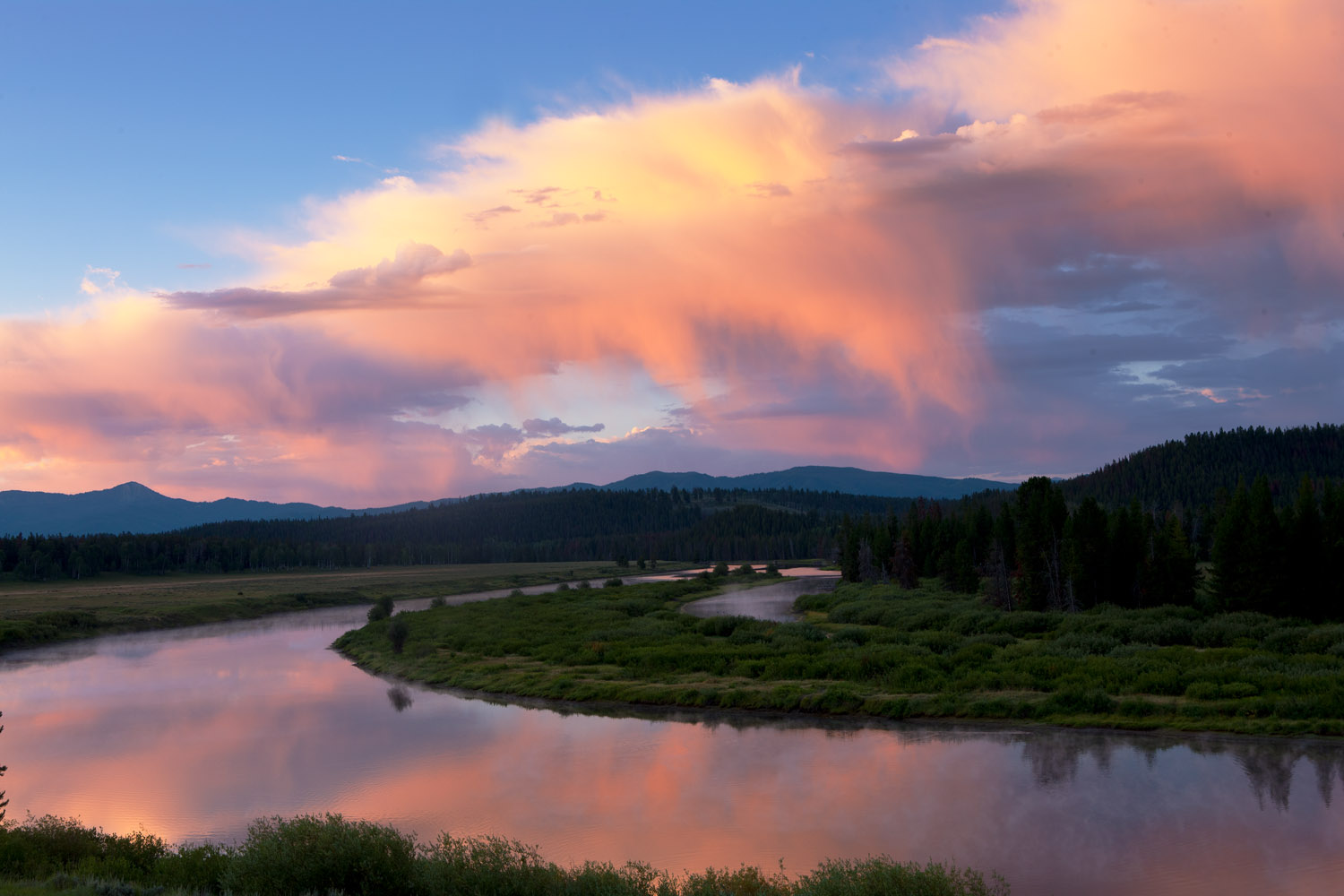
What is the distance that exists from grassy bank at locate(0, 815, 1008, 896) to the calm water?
11.1 feet

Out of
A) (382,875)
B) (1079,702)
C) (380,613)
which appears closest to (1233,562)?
(1079,702)

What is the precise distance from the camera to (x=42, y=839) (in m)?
20.2

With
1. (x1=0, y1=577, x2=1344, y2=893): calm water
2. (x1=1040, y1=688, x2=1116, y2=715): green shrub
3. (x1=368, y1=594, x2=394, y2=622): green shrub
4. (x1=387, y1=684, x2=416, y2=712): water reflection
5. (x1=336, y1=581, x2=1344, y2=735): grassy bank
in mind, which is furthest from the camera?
(x1=368, y1=594, x2=394, y2=622): green shrub

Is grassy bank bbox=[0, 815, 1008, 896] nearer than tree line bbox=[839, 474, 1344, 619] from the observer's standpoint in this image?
Yes

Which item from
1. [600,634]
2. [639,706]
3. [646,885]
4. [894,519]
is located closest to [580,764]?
[639,706]

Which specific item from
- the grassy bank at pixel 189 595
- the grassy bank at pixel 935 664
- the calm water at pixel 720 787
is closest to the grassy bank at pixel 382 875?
the calm water at pixel 720 787

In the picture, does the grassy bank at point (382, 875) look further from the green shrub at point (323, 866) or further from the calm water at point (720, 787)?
the calm water at point (720, 787)

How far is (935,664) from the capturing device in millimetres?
41406

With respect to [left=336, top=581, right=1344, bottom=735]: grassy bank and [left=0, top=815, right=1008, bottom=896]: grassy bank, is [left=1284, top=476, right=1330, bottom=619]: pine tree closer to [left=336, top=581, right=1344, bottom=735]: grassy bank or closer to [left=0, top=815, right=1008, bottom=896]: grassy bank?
[left=336, top=581, right=1344, bottom=735]: grassy bank

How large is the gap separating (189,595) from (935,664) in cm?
10281

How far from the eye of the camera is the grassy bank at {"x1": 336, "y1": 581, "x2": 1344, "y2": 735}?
3272cm

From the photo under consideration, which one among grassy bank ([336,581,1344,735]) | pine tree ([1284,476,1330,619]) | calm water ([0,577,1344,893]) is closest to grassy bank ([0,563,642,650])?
grassy bank ([336,581,1344,735])

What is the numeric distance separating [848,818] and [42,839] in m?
19.0

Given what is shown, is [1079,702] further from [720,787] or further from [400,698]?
[400,698]
